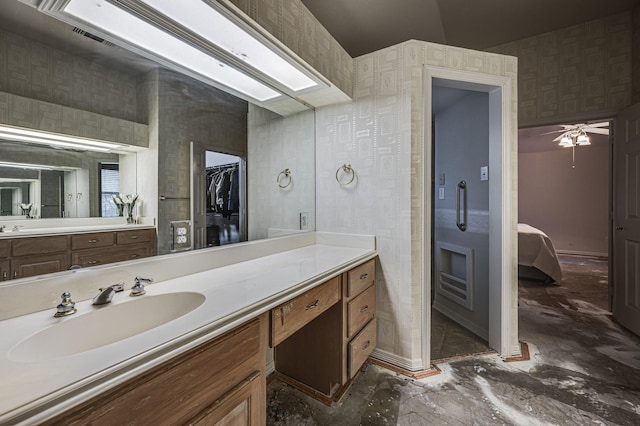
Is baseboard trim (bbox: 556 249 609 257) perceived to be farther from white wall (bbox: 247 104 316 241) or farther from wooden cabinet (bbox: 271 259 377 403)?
white wall (bbox: 247 104 316 241)

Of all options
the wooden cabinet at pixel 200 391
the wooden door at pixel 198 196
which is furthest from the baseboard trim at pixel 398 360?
the wooden door at pixel 198 196

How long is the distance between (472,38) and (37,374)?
3.90 meters

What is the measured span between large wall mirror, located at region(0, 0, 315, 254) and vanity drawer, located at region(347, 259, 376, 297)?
2.12ft

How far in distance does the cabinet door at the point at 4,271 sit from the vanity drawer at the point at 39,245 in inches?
1.3

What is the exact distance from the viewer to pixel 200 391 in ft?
2.41

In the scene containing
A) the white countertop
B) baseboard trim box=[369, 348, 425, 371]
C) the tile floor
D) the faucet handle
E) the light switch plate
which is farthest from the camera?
the light switch plate

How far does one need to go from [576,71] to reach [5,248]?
4.25 meters

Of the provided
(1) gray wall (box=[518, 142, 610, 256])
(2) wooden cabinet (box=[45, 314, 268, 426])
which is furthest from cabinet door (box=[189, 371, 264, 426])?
(1) gray wall (box=[518, 142, 610, 256])

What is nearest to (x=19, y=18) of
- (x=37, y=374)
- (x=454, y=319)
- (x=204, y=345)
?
(x=37, y=374)

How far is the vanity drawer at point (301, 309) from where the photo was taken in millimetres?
1028

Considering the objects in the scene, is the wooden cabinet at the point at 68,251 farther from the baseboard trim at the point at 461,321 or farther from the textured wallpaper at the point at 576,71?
the textured wallpaper at the point at 576,71

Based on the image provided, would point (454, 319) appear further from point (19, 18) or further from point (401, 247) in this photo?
point (19, 18)

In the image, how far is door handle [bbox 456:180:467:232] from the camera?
2.51 metres

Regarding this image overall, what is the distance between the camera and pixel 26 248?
2.81ft
